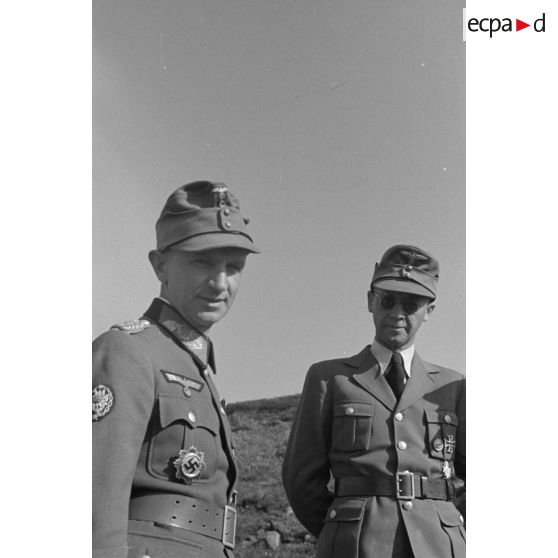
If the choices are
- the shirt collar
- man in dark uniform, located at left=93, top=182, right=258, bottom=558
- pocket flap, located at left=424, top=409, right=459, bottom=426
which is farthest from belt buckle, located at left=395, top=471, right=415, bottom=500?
man in dark uniform, located at left=93, top=182, right=258, bottom=558

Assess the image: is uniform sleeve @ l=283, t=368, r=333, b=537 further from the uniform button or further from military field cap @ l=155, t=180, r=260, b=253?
military field cap @ l=155, t=180, r=260, b=253

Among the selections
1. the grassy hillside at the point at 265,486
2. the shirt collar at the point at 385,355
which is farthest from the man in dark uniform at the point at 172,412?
the shirt collar at the point at 385,355

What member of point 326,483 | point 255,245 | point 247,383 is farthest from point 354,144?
point 326,483

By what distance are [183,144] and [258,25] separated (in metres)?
0.48

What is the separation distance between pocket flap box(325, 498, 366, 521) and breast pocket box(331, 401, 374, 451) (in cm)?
16

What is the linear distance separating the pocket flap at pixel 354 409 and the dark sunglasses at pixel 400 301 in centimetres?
31

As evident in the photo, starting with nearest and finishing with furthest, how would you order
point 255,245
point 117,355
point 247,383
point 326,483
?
1. point 117,355
2. point 255,245
3. point 247,383
4. point 326,483

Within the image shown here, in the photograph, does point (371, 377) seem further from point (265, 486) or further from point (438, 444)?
point (265, 486)

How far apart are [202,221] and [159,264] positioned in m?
0.17

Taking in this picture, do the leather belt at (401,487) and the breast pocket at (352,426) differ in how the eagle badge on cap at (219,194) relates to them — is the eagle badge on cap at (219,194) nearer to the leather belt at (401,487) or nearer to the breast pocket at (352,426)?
the breast pocket at (352,426)

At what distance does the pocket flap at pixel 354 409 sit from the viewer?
9.93 ft
